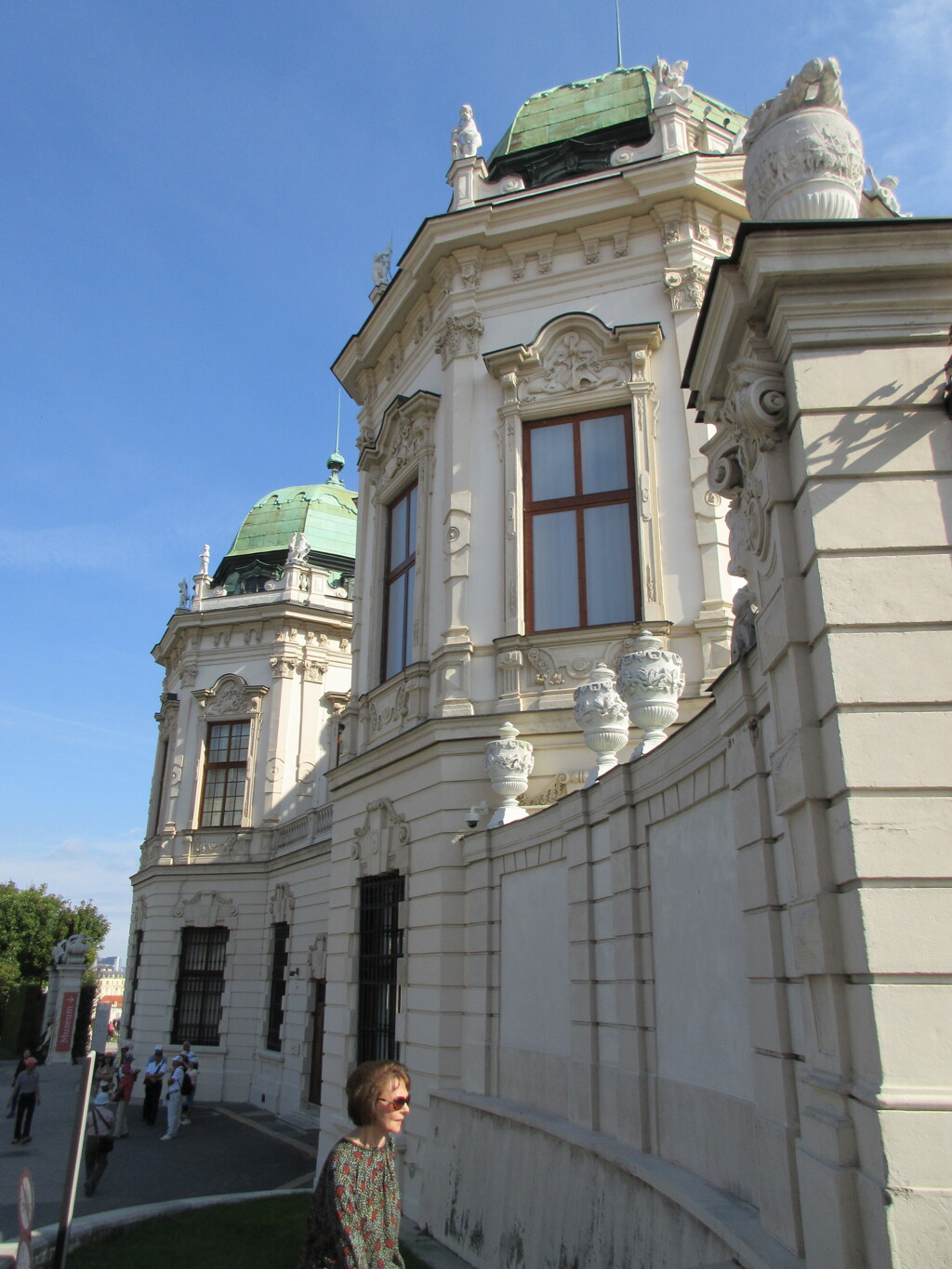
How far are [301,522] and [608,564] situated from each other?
2405 cm

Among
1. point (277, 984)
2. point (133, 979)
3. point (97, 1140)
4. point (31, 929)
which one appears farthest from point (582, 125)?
point (31, 929)

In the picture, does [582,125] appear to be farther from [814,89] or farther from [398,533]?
[814,89]

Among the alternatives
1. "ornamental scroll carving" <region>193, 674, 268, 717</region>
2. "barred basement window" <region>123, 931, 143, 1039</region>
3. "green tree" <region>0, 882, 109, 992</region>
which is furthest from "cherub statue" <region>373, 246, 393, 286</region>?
"green tree" <region>0, 882, 109, 992</region>

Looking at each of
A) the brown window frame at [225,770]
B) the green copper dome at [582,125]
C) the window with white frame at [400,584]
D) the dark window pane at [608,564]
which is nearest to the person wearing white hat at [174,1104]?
the brown window frame at [225,770]

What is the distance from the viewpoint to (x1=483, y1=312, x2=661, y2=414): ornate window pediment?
41.9 feet

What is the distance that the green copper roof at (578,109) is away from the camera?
1557cm

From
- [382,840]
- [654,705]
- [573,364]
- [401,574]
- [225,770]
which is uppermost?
[573,364]

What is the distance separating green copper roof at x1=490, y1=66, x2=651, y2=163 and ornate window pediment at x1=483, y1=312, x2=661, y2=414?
425cm

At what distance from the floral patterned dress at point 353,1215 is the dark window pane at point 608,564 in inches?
355

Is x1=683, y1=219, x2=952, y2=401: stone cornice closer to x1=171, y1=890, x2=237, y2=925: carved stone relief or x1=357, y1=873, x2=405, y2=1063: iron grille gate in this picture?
x1=357, y1=873, x2=405, y2=1063: iron grille gate

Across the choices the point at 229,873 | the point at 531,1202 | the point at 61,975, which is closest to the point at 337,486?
the point at 229,873

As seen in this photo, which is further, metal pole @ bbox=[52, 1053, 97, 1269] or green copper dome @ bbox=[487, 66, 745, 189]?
green copper dome @ bbox=[487, 66, 745, 189]

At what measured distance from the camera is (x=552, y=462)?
42.8 ft

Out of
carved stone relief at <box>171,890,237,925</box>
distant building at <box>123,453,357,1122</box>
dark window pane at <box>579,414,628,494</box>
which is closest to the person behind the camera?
dark window pane at <box>579,414,628,494</box>
